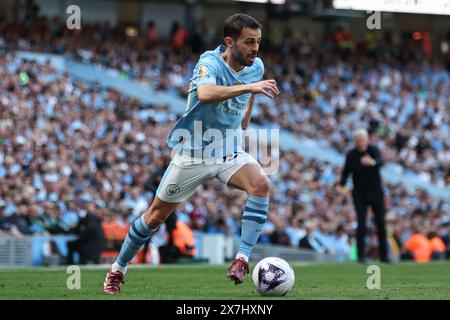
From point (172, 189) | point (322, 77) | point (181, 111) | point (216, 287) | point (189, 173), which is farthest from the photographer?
point (322, 77)

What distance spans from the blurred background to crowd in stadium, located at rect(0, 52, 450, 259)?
0.05 m

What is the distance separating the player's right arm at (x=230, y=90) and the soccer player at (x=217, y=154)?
9.6 inches

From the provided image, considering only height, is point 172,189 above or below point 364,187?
above

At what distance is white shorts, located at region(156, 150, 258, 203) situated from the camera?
366 inches

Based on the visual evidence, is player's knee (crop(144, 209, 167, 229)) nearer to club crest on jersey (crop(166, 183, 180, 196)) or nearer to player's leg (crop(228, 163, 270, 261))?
club crest on jersey (crop(166, 183, 180, 196))

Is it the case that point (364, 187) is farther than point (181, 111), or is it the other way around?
point (181, 111)

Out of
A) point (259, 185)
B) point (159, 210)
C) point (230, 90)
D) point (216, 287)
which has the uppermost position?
point (230, 90)

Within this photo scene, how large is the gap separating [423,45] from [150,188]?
Answer: 2650 cm

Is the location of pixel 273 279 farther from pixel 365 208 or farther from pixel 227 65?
pixel 365 208

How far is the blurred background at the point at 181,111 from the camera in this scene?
20.3 m

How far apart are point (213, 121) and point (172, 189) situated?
2.39 ft

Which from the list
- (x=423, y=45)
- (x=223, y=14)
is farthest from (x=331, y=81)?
(x=423, y=45)

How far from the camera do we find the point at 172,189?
9.29 meters


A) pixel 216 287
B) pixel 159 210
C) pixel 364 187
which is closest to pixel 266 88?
pixel 159 210
